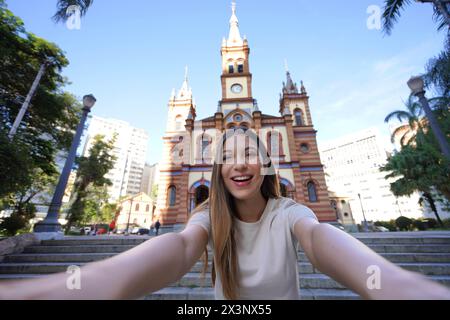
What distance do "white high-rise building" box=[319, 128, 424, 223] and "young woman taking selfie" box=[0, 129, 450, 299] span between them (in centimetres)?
6233

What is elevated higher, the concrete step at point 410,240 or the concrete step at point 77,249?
the concrete step at point 410,240

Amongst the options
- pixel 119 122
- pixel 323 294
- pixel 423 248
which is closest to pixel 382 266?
pixel 323 294

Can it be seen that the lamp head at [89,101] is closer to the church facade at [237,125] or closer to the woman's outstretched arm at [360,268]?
the church facade at [237,125]

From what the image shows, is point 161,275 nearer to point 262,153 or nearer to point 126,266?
point 126,266

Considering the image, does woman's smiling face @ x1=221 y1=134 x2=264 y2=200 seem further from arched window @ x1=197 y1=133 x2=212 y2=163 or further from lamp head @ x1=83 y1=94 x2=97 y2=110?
lamp head @ x1=83 y1=94 x2=97 y2=110

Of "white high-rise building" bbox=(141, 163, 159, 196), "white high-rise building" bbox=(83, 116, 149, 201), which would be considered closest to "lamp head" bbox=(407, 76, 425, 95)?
"white high-rise building" bbox=(83, 116, 149, 201)

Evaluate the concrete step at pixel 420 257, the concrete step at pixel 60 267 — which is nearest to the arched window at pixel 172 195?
the concrete step at pixel 60 267

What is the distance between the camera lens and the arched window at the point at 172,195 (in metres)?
16.1

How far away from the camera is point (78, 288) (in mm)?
711

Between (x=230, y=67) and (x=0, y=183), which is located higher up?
(x=230, y=67)

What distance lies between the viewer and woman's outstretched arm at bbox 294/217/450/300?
2.45ft

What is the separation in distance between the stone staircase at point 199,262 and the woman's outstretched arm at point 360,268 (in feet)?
9.71

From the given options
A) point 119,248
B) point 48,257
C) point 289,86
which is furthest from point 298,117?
point 48,257
